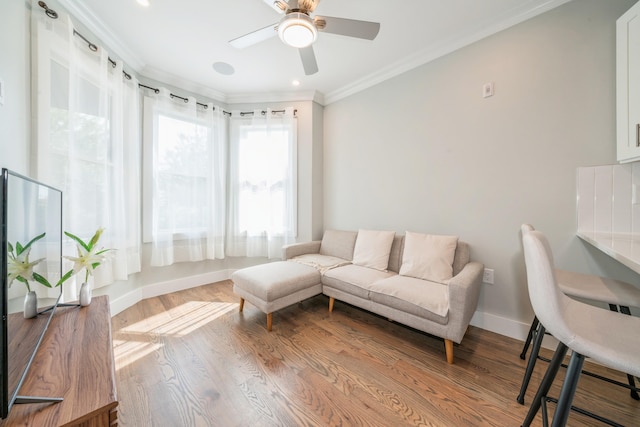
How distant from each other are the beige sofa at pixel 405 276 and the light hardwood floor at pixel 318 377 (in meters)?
0.25

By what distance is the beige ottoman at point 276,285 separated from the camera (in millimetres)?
2016

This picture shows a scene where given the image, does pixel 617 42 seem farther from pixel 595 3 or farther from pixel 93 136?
pixel 93 136

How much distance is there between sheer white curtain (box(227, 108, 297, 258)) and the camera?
329 centimetres

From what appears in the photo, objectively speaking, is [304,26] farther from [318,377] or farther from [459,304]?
[318,377]

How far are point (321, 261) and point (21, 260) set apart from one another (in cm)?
215

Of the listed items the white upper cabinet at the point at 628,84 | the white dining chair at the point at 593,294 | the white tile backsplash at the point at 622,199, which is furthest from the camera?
the white tile backsplash at the point at 622,199

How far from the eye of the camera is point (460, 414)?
1228 mm

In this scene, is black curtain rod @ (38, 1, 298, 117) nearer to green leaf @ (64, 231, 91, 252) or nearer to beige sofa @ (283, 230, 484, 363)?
green leaf @ (64, 231, 91, 252)

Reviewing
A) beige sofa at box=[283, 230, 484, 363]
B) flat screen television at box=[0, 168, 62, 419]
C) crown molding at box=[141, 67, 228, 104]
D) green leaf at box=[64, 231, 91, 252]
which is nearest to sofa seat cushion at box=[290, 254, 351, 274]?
A: beige sofa at box=[283, 230, 484, 363]

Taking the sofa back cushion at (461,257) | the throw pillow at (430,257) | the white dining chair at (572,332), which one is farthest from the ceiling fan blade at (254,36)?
the sofa back cushion at (461,257)

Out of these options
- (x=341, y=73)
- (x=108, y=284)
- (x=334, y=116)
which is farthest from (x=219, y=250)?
(x=341, y=73)

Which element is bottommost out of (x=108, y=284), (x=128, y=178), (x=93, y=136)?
(x=108, y=284)

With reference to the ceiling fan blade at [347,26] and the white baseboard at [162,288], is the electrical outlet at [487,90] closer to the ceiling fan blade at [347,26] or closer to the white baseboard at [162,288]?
the ceiling fan blade at [347,26]

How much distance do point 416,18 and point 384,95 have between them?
850 millimetres
